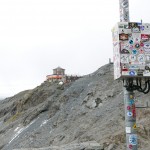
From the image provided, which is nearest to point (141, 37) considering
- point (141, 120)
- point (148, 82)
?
point (148, 82)

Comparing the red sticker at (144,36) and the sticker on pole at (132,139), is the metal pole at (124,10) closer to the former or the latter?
the red sticker at (144,36)

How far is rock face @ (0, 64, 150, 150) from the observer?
2467 centimetres

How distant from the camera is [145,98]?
106 feet

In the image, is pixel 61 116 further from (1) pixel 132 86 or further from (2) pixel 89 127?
(1) pixel 132 86

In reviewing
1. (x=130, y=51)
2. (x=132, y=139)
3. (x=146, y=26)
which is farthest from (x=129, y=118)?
(x=146, y=26)

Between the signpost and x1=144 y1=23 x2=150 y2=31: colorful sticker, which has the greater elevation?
x1=144 y1=23 x2=150 y2=31: colorful sticker

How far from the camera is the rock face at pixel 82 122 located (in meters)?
24.7

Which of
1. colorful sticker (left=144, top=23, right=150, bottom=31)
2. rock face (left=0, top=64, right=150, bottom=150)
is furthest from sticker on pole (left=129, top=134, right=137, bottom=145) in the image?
rock face (left=0, top=64, right=150, bottom=150)

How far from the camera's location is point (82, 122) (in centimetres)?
3484

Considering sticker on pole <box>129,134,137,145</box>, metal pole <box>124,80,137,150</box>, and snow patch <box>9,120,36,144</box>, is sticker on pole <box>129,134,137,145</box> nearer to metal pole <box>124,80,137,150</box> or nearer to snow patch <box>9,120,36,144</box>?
metal pole <box>124,80,137,150</box>

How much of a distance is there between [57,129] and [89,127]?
5.55 m

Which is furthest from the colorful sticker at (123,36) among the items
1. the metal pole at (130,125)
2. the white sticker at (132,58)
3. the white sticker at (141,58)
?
the metal pole at (130,125)

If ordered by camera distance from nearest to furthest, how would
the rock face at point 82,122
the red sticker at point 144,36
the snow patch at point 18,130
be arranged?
1. the red sticker at point 144,36
2. the rock face at point 82,122
3. the snow patch at point 18,130

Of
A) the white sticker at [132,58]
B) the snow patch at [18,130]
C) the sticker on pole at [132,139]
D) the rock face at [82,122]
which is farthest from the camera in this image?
the snow patch at [18,130]
